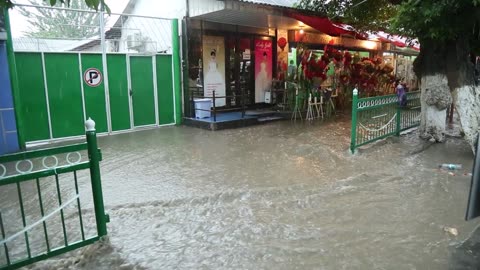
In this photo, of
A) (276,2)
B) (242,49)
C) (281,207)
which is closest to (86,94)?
(242,49)

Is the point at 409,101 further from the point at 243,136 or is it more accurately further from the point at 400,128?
the point at 243,136

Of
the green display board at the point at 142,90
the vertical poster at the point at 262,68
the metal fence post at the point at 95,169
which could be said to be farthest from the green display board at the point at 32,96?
the vertical poster at the point at 262,68

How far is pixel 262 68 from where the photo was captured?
41.9ft

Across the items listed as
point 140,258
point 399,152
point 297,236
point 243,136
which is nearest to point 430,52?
point 399,152

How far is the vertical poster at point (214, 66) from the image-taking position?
1109 centimetres

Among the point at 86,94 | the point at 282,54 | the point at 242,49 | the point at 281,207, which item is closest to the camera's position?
the point at 281,207

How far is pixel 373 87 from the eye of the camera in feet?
43.9

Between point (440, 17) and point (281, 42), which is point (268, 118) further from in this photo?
point (440, 17)

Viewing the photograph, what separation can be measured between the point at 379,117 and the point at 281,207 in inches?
168

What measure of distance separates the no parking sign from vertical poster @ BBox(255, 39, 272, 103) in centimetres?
550

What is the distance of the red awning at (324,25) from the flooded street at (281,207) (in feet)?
15.0

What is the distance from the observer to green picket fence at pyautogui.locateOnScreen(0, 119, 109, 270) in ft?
9.77

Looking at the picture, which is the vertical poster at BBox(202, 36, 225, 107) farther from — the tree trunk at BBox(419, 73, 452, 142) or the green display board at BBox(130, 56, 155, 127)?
the tree trunk at BBox(419, 73, 452, 142)

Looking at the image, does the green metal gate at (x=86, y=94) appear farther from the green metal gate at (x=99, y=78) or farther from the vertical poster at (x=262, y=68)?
the vertical poster at (x=262, y=68)
